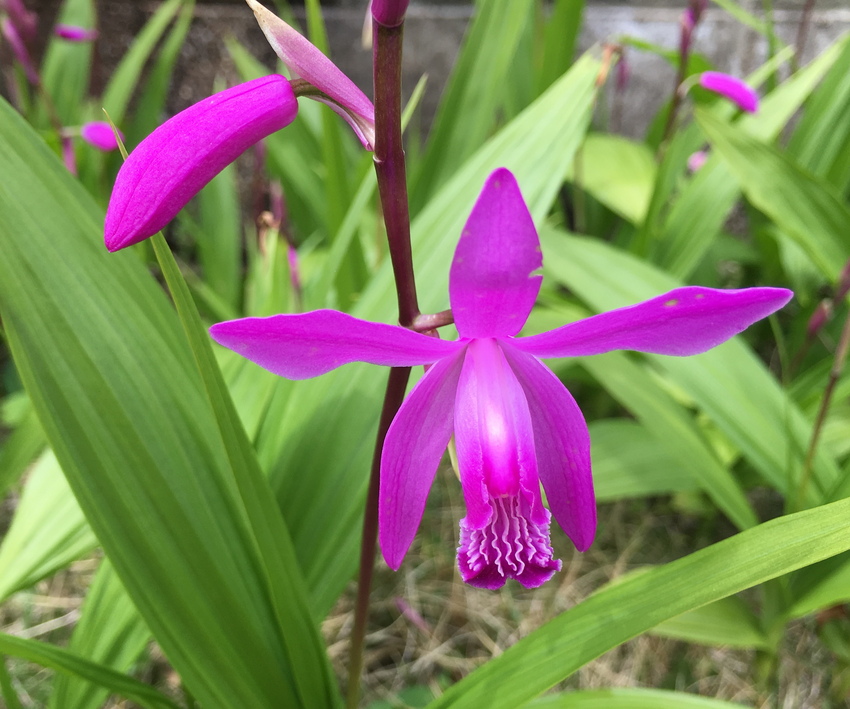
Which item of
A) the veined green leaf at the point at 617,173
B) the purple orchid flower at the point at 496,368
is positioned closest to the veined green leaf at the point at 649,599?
the purple orchid flower at the point at 496,368

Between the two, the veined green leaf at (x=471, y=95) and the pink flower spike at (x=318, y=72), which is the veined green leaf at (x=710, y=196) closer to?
the veined green leaf at (x=471, y=95)

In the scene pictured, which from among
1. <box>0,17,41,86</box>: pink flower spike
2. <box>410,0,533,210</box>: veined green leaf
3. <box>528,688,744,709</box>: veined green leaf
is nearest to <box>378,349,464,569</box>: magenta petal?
<box>528,688,744,709</box>: veined green leaf

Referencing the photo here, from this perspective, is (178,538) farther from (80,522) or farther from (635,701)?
(635,701)

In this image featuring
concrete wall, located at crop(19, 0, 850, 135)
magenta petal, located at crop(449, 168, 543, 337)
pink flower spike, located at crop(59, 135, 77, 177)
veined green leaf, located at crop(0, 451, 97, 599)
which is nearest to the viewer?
magenta petal, located at crop(449, 168, 543, 337)

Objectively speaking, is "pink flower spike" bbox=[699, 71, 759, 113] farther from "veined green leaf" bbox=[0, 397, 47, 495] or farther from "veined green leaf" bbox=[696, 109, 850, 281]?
"veined green leaf" bbox=[0, 397, 47, 495]

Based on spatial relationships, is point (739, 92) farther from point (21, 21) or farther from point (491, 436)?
point (21, 21)
